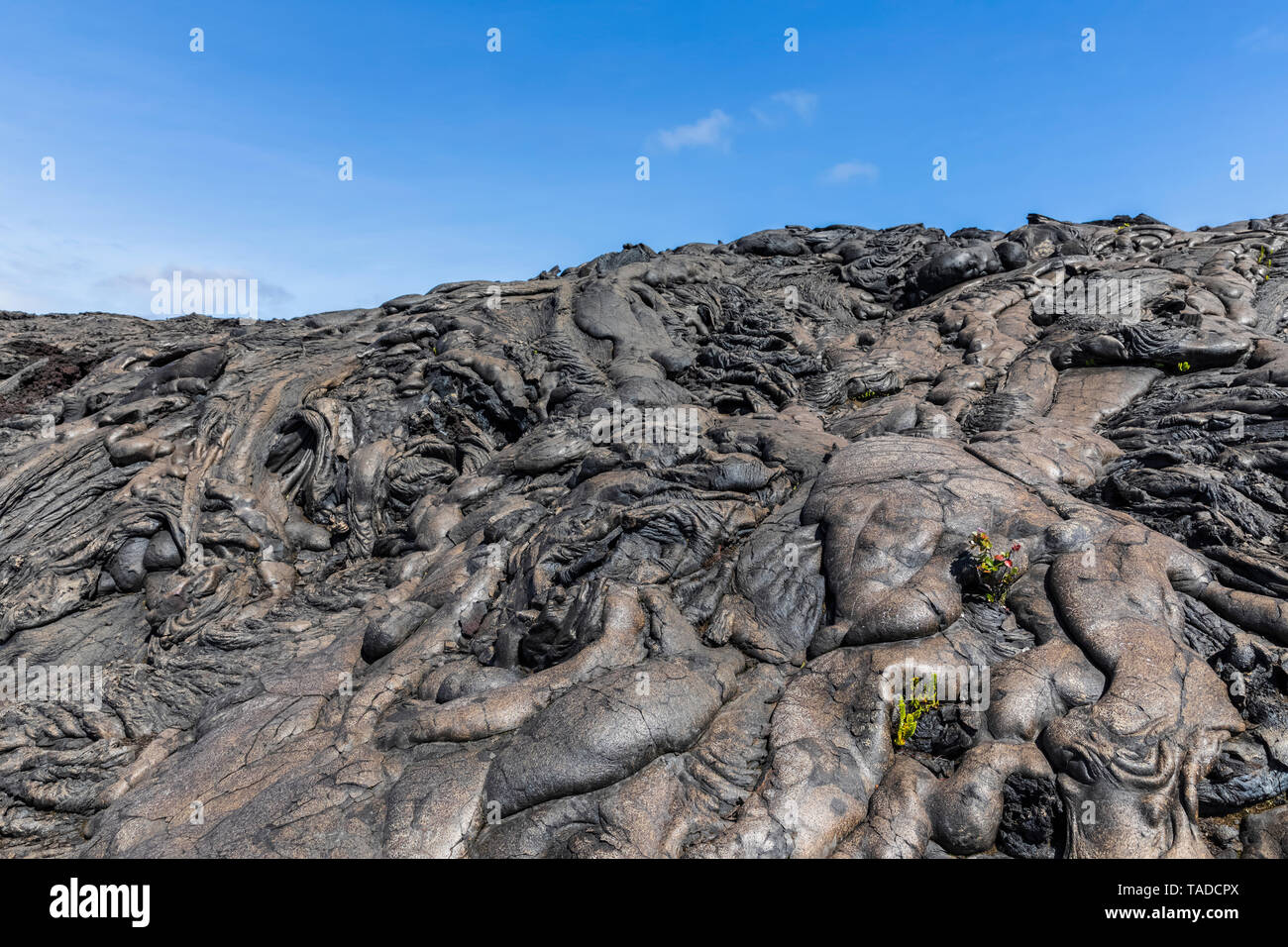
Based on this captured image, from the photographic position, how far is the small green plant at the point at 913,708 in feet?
17.2

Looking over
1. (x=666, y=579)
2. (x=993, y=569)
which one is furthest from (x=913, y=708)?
(x=666, y=579)

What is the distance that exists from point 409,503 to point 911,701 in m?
8.21

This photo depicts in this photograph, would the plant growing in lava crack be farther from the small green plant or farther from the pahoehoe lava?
the small green plant

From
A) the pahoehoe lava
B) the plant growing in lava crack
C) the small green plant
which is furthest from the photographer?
the plant growing in lava crack

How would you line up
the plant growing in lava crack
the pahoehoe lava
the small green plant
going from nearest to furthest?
the pahoehoe lava → the small green plant → the plant growing in lava crack

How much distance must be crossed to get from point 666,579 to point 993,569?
3.17 meters

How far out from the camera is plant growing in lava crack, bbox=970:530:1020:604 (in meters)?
5.98

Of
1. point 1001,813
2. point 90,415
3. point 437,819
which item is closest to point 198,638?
point 437,819

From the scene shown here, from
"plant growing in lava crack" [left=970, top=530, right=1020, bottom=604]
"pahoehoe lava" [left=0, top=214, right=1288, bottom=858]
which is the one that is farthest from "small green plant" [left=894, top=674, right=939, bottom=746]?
"plant growing in lava crack" [left=970, top=530, right=1020, bottom=604]

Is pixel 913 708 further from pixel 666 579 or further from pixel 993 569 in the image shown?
pixel 666 579

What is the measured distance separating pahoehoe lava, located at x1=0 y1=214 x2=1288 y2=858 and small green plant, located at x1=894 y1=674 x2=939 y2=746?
77 mm

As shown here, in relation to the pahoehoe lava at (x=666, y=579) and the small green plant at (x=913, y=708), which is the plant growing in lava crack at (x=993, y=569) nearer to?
the pahoehoe lava at (x=666, y=579)

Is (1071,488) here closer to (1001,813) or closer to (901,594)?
(901,594)

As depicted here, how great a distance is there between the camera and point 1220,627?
5.64 m
